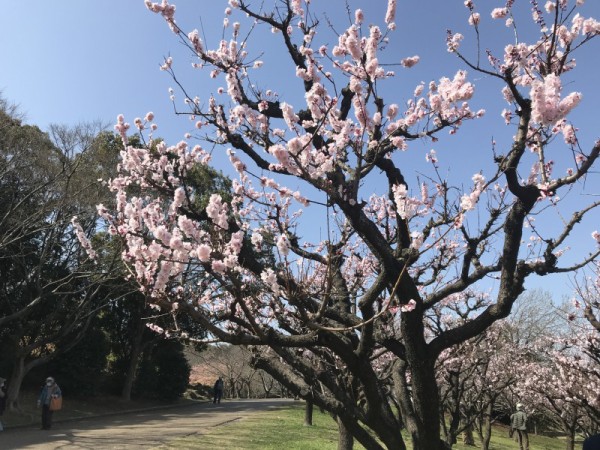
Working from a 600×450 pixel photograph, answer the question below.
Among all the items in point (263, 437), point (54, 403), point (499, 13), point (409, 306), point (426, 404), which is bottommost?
point (263, 437)

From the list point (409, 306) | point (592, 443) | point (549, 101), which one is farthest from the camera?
point (409, 306)

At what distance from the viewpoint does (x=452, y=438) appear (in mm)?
9227

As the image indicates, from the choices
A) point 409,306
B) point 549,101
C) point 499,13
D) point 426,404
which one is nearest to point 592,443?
point 409,306

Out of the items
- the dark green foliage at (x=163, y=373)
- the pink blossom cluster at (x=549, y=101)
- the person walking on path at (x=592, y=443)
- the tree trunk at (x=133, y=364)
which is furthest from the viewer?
the dark green foliage at (x=163, y=373)

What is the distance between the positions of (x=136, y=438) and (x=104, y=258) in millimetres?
5713

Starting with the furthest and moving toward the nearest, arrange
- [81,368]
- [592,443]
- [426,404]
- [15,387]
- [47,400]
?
1. [81,368]
2. [15,387]
3. [47,400]
4. [426,404]
5. [592,443]

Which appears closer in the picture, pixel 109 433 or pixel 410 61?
pixel 410 61

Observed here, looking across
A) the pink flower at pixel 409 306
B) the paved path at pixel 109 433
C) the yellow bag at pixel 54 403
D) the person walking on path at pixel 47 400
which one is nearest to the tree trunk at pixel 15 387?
the paved path at pixel 109 433

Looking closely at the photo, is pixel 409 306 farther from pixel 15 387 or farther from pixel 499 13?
pixel 15 387

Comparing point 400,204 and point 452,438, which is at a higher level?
point 400,204

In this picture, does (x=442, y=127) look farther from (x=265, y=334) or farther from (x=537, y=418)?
(x=537, y=418)

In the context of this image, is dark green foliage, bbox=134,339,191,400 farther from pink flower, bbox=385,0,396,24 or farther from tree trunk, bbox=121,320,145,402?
pink flower, bbox=385,0,396,24

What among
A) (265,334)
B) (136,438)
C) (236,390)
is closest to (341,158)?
(265,334)

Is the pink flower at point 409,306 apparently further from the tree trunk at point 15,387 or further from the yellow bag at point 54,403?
the tree trunk at point 15,387
